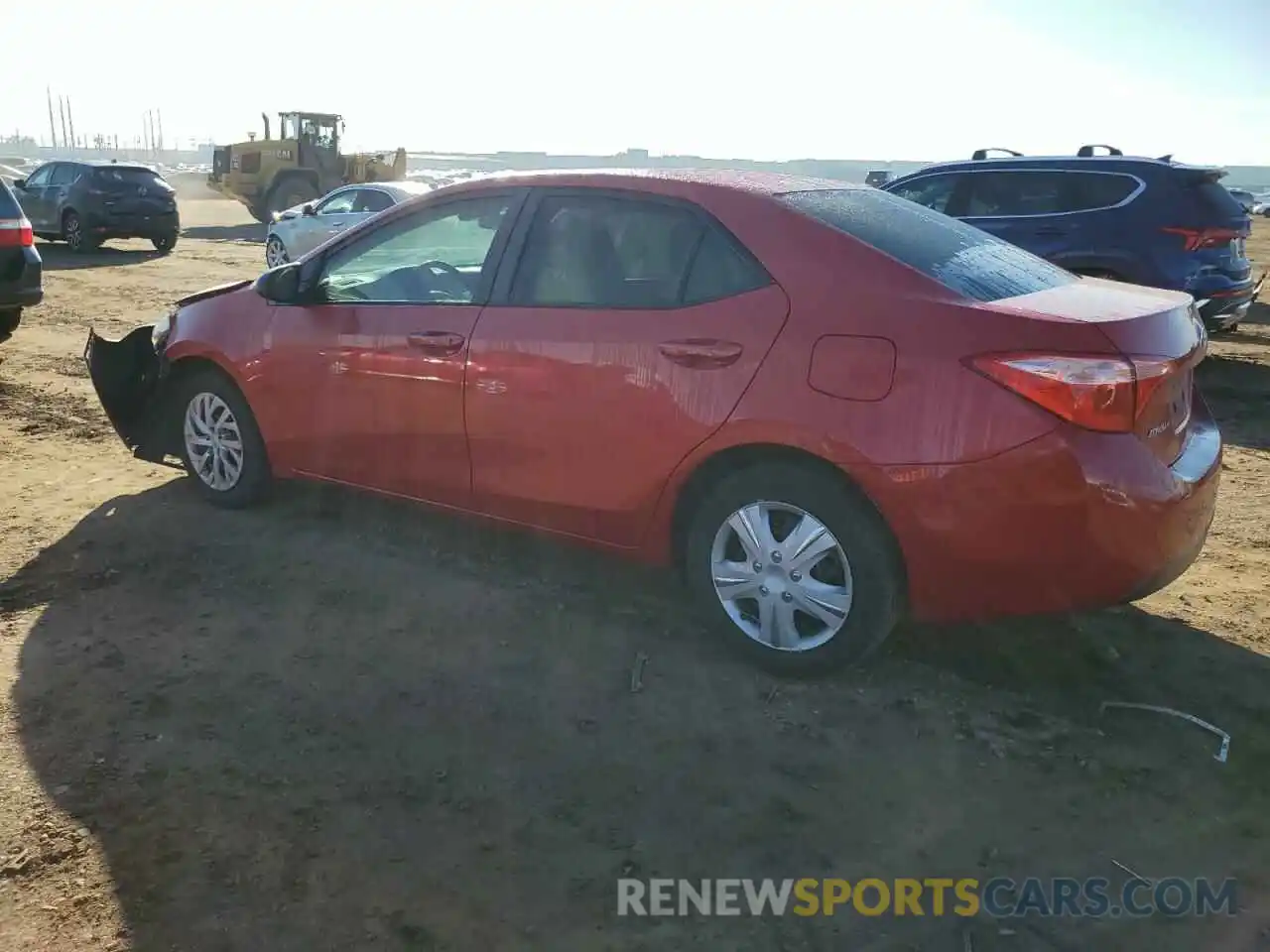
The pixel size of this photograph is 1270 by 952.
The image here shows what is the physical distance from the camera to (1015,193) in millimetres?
8828

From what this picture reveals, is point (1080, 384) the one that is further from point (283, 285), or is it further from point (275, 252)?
point (275, 252)

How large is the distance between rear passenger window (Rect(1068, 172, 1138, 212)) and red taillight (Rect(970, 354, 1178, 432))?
6.06 meters

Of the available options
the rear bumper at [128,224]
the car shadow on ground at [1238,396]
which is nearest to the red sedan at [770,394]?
the car shadow on ground at [1238,396]

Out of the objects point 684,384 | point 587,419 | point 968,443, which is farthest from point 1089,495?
point 587,419

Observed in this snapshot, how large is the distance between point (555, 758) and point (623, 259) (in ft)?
5.79

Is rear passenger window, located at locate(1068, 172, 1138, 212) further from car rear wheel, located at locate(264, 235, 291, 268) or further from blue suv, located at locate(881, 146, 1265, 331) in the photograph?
car rear wheel, located at locate(264, 235, 291, 268)

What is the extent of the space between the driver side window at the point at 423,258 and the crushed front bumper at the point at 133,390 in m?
1.40

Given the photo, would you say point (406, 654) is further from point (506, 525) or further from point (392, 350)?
point (392, 350)

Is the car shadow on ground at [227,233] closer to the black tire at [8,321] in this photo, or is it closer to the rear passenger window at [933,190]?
the black tire at [8,321]

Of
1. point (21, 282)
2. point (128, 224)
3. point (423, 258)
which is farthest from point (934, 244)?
point (128, 224)

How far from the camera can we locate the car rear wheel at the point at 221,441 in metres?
4.86

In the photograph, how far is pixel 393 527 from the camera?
490 cm

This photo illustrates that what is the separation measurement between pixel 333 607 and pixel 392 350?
3.47 ft

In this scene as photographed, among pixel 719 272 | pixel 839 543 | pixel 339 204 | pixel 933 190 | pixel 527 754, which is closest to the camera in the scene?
pixel 527 754
